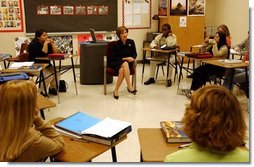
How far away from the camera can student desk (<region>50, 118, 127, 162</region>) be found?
5.04 feet

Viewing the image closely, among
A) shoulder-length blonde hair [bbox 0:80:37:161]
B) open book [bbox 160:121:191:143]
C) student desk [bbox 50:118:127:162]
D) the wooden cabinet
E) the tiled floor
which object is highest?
the wooden cabinet

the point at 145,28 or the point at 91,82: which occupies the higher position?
the point at 145,28

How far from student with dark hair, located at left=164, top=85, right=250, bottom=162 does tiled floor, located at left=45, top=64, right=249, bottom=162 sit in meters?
1.84

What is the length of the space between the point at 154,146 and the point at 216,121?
54cm

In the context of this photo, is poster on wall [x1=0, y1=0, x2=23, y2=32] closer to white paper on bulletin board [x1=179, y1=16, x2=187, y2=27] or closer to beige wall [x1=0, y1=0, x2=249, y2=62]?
beige wall [x1=0, y1=0, x2=249, y2=62]

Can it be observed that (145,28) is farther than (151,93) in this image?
Yes

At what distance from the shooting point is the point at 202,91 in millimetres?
1218

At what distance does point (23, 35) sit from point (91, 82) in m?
1.91

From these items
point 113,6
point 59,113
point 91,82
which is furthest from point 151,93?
point 113,6

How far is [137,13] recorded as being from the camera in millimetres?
7105

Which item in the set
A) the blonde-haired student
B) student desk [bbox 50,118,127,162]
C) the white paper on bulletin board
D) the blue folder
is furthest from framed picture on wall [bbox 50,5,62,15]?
the blonde-haired student

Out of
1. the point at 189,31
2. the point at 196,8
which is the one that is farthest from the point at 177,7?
the point at 189,31

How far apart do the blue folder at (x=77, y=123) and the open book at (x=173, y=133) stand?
0.40 meters

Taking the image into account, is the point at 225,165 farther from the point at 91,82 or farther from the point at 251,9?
the point at 91,82
